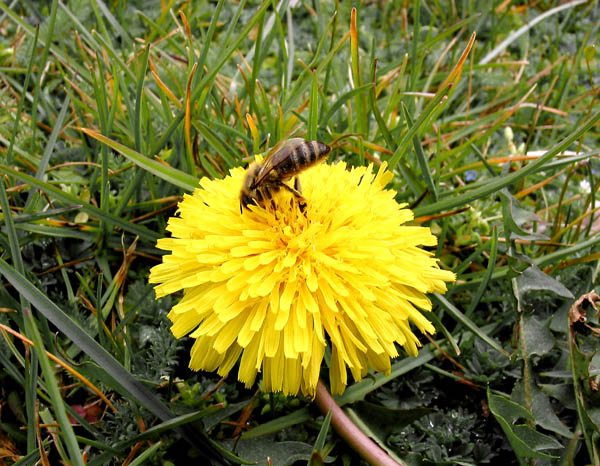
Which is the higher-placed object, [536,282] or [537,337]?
[536,282]

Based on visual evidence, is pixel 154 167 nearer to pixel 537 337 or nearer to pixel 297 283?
pixel 297 283

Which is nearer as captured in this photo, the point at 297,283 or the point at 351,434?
the point at 297,283

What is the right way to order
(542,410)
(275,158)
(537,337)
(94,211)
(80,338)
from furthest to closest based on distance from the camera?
1. (94,211)
2. (537,337)
3. (542,410)
4. (80,338)
5. (275,158)

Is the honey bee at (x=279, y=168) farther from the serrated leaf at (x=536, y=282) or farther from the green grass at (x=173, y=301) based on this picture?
the serrated leaf at (x=536, y=282)

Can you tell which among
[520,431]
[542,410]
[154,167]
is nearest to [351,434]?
[520,431]

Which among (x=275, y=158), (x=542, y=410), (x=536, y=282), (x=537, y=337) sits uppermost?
(x=275, y=158)

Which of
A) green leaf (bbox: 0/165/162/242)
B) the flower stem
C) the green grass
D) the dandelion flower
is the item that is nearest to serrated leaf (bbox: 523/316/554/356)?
the green grass

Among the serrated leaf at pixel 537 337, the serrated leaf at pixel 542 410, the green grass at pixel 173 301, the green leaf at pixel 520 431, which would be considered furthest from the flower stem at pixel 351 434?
the serrated leaf at pixel 537 337
